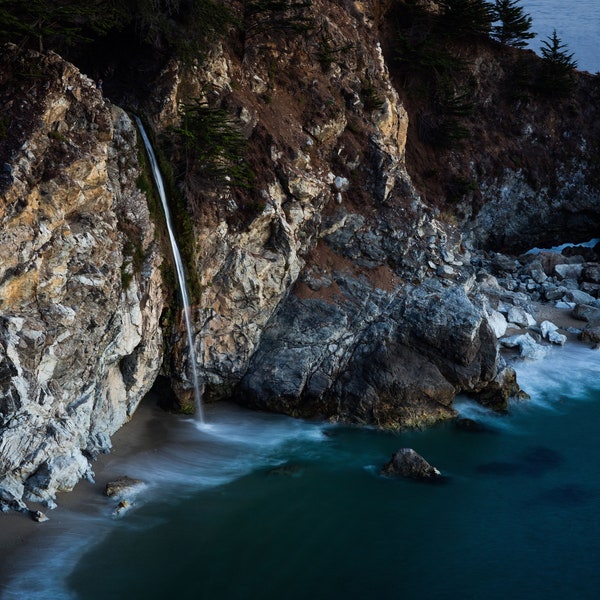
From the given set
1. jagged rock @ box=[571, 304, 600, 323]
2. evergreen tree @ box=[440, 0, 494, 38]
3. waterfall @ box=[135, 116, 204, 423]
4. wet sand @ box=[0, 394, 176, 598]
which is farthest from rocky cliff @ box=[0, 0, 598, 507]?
evergreen tree @ box=[440, 0, 494, 38]

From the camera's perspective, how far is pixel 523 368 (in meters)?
20.8

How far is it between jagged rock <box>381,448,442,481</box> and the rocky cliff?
2.09 meters

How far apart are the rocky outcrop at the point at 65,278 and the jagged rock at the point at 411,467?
6.20m

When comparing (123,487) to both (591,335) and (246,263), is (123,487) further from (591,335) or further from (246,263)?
(591,335)

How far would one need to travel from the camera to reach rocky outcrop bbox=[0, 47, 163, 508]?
39.7 feet

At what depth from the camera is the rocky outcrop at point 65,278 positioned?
1209cm

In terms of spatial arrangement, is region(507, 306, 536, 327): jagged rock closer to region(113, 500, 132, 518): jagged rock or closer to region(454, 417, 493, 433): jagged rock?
region(454, 417, 493, 433): jagged rock

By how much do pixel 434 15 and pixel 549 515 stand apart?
2491 centimetres

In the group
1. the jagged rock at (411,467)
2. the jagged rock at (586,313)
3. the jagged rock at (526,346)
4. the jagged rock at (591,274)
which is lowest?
the jagged rock at (411,467)

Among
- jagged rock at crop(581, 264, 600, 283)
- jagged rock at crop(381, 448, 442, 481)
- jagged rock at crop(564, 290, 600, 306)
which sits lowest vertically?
jagged rock at crop(381, 448, 442, 481)

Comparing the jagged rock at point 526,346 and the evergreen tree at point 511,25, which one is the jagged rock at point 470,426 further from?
the evergreen tree at point 511,25

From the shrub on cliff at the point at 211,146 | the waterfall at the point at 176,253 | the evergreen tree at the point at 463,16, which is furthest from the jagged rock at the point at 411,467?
the evergreen tree at the point at 463,16

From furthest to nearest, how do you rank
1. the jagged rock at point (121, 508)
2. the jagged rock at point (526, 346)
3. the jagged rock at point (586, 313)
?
the jagged rock at point (586, 313) < the jagged rock at point (526, 346) < the jagged rock at point (121, 508)

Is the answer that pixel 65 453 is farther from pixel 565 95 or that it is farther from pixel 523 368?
pixel 565 95
